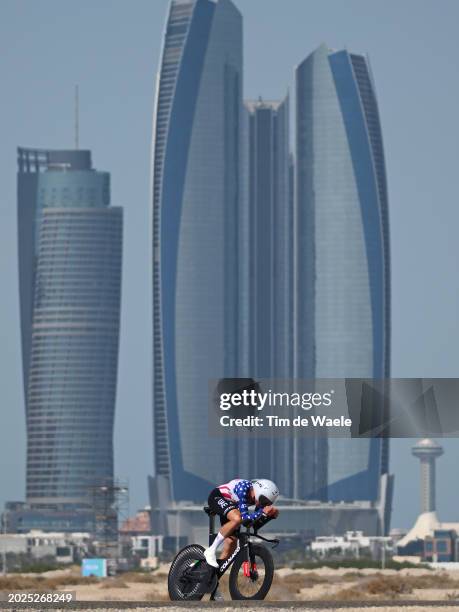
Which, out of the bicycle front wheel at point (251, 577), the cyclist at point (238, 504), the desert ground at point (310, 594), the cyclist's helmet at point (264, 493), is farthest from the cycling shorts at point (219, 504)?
the desert ground at point (310, 594)

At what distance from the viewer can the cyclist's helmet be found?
27.8 m

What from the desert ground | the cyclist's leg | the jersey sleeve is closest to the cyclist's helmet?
the jersey sleeve

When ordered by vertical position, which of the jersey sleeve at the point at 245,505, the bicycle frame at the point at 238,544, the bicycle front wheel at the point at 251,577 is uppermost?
the jersey sleeve at the point at 245,505

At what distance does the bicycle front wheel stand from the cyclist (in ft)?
1.22

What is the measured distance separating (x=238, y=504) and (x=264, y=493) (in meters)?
0.45

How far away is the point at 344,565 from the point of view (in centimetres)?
15850

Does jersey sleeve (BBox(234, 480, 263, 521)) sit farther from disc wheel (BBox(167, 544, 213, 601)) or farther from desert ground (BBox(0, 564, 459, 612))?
desert ground (BBox(0, 564, 459, 612))

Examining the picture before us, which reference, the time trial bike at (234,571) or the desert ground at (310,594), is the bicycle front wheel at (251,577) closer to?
the time trial bike at (234,571)

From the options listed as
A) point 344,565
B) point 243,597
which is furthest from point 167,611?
point 344,565

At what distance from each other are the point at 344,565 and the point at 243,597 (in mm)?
132106

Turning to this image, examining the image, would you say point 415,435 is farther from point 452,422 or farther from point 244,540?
point 244,540

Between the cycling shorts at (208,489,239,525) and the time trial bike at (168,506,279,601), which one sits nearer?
the cycling shorts at (208,489,239,525)

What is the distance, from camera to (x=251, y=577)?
28.1 m

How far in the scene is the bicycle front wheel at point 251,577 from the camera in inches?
1101
